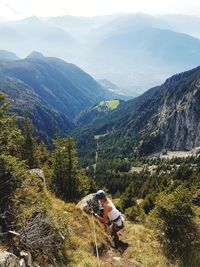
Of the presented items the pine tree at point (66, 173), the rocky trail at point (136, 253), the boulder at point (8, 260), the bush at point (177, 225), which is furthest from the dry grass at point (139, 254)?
the pine tree at point (66, 173)

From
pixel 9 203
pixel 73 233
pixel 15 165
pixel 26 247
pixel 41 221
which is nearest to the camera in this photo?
pixel 26 247

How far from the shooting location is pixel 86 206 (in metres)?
24.4

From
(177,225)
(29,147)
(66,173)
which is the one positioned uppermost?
(177,225)

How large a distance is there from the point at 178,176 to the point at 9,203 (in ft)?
293

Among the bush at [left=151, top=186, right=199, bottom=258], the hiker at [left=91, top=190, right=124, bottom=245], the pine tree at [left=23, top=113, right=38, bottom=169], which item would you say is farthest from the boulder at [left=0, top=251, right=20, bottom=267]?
the pine tree at [left=23, top=113, right=38, bottom=169]

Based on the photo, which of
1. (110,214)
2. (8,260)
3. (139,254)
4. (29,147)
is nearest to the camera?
(8,260)

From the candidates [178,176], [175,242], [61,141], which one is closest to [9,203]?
[175,242]

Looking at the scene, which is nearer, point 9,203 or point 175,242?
point 9,203

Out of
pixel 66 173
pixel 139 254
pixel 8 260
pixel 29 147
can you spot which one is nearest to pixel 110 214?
pixel 139 254

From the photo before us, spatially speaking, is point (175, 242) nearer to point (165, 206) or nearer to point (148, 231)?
point (165, 206)

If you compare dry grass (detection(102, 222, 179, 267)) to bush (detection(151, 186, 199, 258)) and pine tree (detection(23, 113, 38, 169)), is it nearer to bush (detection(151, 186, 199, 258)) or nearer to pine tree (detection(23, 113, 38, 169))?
bush (detection(151, 186, 199, 258))

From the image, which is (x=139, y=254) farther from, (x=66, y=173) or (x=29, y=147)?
(x=29, y=147)

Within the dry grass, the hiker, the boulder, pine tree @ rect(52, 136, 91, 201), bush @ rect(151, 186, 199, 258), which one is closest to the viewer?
the boulder

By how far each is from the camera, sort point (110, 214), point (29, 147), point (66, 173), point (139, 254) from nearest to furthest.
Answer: point (139, 254)
point (110, 214)
point (66, 173)
point (29, 147)
